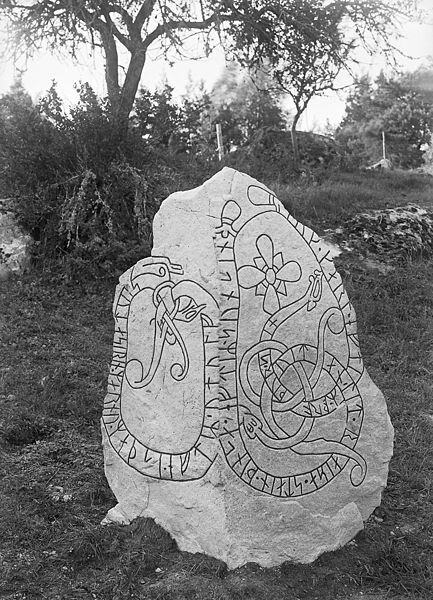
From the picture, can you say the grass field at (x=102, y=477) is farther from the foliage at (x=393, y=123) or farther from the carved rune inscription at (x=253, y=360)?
the foliage at (x=393, y=123)

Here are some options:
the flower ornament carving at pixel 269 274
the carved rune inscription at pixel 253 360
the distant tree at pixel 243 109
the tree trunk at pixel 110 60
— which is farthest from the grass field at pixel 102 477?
the distant tree at pixel 243 109

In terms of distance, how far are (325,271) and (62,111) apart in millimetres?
5782

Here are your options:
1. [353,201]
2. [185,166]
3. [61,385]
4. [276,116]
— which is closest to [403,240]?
[353,201]

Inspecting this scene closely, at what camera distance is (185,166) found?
9.16 m

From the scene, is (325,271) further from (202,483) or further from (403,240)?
(403,240)

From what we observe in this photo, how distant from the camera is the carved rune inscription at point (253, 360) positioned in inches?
116

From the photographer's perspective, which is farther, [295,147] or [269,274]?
[295,147]

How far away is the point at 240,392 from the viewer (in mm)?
2943

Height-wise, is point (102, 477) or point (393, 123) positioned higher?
point (393, 123)

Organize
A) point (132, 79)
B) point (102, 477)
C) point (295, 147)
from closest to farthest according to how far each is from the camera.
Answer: point (102, 477) → point (132, 79) → point (295, 147)

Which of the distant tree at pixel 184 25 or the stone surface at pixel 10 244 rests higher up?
the distant tree at pixel 184 25

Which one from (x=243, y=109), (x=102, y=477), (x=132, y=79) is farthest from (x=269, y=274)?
(x=243, y=109)

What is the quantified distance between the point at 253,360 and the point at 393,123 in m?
27.3

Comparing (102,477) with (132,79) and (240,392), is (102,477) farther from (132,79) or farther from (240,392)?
(132,79)
